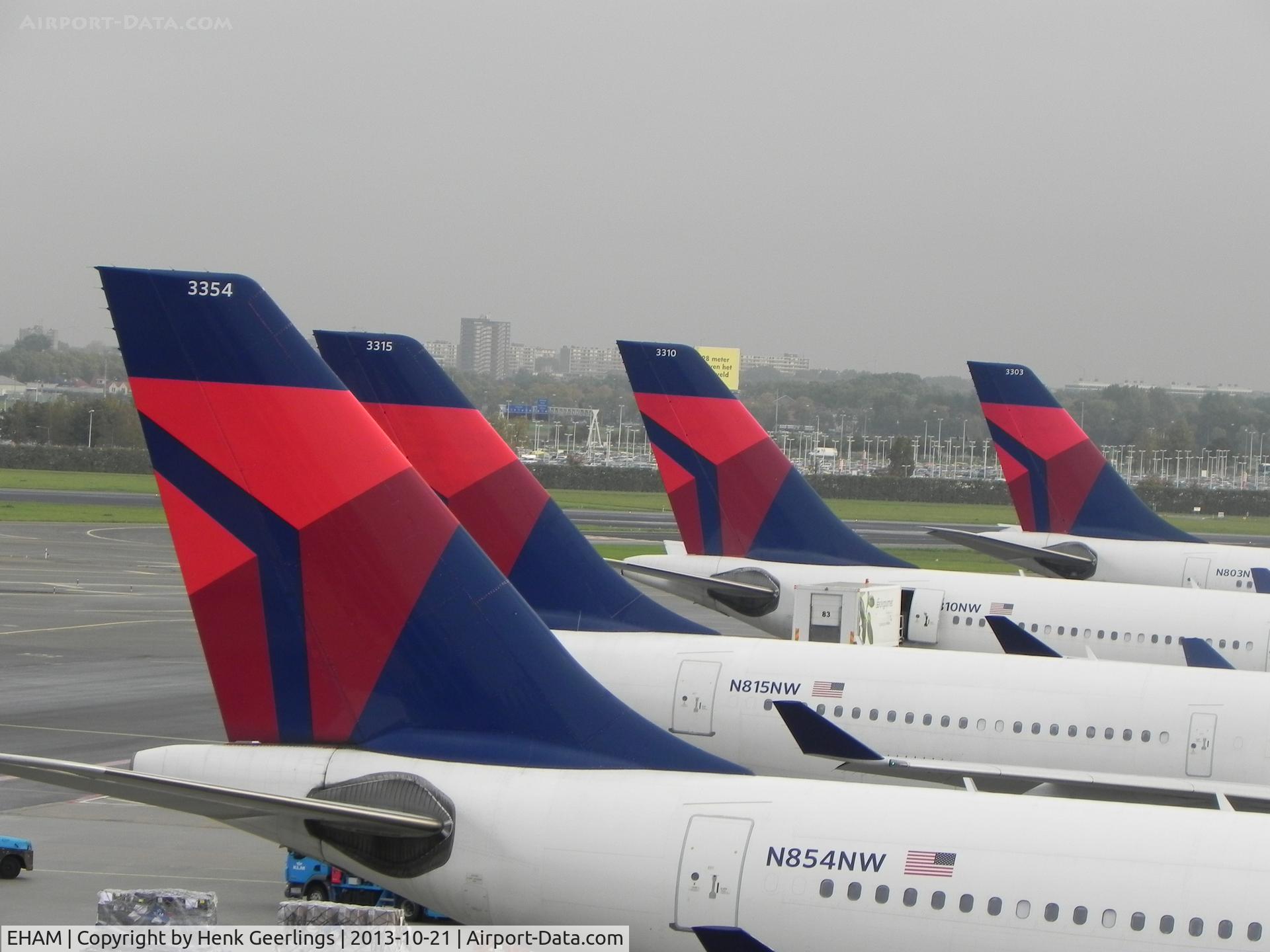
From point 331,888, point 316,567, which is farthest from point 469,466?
point 316,567

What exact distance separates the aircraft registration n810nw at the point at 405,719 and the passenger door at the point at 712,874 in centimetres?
2

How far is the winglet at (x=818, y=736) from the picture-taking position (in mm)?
15805

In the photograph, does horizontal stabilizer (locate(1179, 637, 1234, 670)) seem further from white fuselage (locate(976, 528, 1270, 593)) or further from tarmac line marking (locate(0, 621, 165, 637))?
tarmac line marking (locate(0, 621, 165, 637))

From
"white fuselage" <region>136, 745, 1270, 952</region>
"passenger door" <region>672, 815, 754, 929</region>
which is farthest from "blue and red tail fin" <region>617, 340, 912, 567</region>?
"passenger door" <region>672, 815, 754, 929</region>

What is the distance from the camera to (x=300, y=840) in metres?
11.4

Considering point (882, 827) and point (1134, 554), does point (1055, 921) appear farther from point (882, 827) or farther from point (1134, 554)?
point (1134, 554)

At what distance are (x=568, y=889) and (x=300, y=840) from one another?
211 cm

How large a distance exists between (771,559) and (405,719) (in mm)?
19345

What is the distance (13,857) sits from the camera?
19172 millimetres

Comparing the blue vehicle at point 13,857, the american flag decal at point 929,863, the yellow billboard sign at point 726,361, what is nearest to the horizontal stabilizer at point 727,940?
the american flag decal at point 929,863

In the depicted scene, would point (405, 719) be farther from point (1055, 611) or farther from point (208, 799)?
point (1055, 611)

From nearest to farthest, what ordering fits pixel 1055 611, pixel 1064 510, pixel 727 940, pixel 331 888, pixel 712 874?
pixel 727 940 < pixel 712 874 < pixel 331 888 < pixel 1055 611 < pixel 1064 510

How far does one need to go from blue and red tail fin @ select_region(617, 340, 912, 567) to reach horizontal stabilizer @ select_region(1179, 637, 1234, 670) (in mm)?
8435

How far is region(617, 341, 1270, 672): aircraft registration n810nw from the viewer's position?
92.0ft
